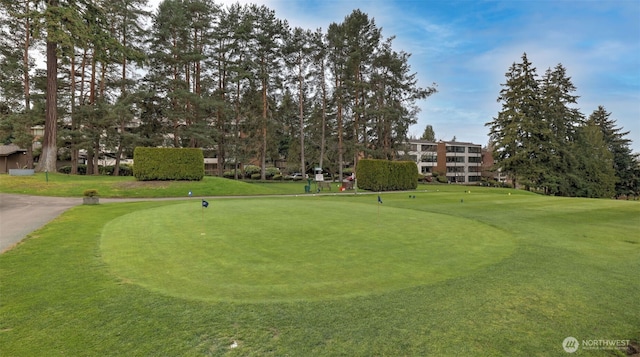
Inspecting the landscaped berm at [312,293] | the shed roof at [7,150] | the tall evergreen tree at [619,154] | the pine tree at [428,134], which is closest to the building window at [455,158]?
the pine tree at [428,134]

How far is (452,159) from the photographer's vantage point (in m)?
Result: 89.5

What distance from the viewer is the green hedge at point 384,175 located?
33.1 meters

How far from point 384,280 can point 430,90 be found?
47029 millimetres

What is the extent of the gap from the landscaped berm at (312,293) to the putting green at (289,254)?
1.8 inches

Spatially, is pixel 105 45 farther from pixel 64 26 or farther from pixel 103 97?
pixel 103 97

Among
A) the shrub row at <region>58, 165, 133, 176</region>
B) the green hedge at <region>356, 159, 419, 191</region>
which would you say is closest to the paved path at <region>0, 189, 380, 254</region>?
the green hedge at <region>356, 159, 419, 191</region>

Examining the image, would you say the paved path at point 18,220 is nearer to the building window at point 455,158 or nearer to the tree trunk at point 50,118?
the tree trunk at point 50,118

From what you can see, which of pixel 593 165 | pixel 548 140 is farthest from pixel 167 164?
pixel 593 165

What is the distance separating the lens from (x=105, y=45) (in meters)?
28.1

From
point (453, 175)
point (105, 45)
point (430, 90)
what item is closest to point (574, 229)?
point (105, 45)

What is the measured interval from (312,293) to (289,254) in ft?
7.00

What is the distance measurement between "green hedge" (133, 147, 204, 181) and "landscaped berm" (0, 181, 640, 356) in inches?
725

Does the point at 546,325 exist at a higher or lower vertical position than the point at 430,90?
lower

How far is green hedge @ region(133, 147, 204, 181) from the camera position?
25750 millimetres
